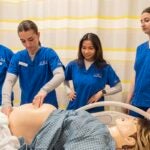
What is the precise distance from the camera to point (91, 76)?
7.94 ft

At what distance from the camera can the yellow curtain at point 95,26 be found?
8.39 feet

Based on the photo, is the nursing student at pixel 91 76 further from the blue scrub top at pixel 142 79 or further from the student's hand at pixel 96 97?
the blue scrub top at pixel 142 79

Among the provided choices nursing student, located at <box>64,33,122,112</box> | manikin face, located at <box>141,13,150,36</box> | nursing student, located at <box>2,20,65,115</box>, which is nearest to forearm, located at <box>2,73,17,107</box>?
nursing student, located at <box>2,20,65,115</box>

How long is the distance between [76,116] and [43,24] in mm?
1262

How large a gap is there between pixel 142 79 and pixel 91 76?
1.36 ft

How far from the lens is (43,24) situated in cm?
283

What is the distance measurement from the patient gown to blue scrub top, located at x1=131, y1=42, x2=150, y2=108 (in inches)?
21.3

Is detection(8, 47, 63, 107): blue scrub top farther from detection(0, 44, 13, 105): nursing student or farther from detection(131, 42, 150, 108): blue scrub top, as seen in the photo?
detection(131, 42, 150, 108): blue scrub top

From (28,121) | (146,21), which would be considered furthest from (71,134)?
(146,21)

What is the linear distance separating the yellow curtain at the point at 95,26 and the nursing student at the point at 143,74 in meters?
0.30

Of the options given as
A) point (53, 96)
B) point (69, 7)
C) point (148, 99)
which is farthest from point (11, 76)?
point (148, 99)

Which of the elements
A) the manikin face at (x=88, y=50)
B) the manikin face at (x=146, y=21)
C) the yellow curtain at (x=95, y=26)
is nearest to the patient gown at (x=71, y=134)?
the manikin face at (x=88, y=50)

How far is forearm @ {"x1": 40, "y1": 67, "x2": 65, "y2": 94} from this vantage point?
2.10 m

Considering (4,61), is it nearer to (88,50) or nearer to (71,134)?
(88,50)
